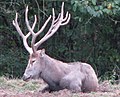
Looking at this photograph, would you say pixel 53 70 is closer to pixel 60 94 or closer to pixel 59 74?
pixel 59 74

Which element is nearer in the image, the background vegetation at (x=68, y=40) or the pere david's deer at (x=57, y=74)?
the pere david's deer at (x=57, y=74)

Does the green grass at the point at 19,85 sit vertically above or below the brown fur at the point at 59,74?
below

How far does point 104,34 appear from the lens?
1382 cm

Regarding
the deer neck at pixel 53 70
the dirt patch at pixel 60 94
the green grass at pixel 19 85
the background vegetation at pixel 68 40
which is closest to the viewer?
the dirt patch at pixel 60 94

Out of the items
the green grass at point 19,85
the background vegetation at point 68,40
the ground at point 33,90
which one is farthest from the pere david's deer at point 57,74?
the background vegetation at point 68,40

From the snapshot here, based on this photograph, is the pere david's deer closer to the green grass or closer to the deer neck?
the deer neck

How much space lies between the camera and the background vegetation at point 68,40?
1336cm

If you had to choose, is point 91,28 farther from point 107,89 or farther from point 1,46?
point 107,89

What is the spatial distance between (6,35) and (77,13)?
2.40 metres

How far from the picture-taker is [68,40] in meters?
13.9

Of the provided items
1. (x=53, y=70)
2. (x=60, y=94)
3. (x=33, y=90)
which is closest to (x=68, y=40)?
(x=33, y=90)

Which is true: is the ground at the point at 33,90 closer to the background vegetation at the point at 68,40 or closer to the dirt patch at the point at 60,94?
the dirt patch at the point at 60,94

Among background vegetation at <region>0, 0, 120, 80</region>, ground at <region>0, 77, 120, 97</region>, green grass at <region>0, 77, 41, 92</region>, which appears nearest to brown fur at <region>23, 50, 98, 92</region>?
ground at <region>0, 77, 120, 97</region>

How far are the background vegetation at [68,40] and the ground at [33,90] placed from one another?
3.61 meters
